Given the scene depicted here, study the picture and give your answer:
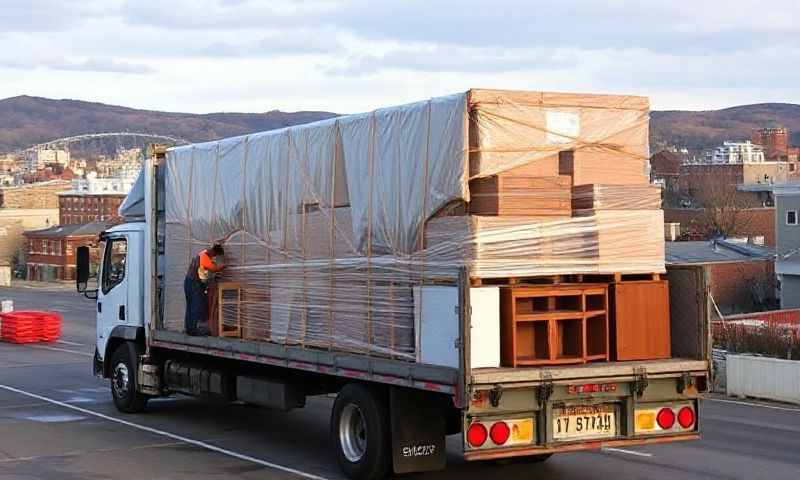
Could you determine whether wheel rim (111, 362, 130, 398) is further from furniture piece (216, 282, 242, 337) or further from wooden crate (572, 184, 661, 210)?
wooden crate (572, 184, 661, 210)

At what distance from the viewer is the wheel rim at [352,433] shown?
12.1 meters

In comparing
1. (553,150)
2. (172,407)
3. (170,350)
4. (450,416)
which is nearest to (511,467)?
(450,416)

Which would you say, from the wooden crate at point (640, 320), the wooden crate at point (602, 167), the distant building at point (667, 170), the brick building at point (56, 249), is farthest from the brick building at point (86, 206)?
the wooden crate at point (640, 320)

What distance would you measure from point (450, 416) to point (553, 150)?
288 cm

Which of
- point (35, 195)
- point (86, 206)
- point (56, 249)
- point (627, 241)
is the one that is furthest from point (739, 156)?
point (627, 241)

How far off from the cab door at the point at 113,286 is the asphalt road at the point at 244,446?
1.34 meters

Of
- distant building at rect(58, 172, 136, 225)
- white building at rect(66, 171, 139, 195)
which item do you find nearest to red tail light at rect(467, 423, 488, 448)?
distant building at rect(58, 172, 136, 225)

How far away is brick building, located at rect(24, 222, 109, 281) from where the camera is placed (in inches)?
3885

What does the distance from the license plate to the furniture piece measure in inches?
196

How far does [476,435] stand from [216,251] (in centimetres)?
551

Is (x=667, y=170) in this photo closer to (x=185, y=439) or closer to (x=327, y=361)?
(x=185, y=439)

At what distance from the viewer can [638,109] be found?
38.9ft

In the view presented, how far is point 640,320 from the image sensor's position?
37.8ft

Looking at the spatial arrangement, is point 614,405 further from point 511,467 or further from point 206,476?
point 206,476
